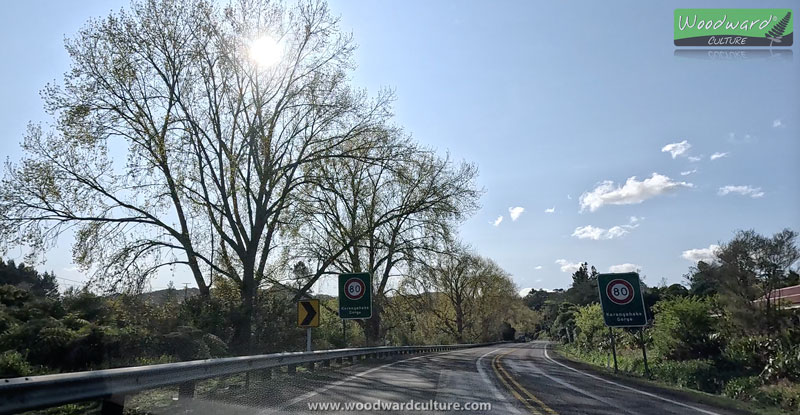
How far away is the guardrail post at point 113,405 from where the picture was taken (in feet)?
20.5

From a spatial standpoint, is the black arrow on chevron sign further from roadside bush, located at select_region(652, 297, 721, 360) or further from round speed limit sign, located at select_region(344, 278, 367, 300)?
roadside bush, located at select_region(652, 297, 721, 360)

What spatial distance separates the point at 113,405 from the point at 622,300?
1711cm

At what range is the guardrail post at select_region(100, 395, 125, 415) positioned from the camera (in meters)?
6.24

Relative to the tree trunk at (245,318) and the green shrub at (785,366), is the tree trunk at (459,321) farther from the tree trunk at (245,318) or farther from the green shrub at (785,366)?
the green shrub at (785,366)

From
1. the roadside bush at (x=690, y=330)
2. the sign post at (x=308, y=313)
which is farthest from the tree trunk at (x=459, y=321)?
the sign post at (x=308, y=313)

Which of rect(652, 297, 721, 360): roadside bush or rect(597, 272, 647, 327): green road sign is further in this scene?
rect(652, 297, 721, 360): roadside bush

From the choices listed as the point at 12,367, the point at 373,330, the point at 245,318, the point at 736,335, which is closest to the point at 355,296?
the point at 245,318

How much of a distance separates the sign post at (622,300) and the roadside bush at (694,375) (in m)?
1.08

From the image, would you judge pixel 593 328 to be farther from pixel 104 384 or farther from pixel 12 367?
pixel 104 384

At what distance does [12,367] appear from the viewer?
1007 centimetres

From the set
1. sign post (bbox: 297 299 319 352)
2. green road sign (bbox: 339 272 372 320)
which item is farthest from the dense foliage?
sign post (bbox: 297 299 319 352)

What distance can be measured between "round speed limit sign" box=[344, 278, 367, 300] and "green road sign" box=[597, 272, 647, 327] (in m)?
9.00

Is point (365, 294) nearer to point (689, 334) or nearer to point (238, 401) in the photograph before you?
point (238, 401)

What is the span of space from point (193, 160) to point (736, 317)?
25.2 metres
